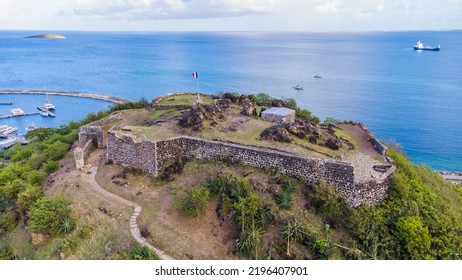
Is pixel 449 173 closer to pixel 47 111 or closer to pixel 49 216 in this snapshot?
pixel 49 216

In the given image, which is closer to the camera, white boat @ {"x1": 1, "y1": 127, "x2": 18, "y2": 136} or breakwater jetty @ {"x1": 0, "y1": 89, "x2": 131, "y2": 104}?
white boat @ {"x1": 1, "y1": 127, "x2": 18, "y2": 136}

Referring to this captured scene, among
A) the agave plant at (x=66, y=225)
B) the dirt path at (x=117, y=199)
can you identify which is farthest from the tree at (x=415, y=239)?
the agave plant at (x=66, y=225)

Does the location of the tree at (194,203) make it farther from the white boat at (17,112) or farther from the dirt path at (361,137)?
the white boat at (17,112)

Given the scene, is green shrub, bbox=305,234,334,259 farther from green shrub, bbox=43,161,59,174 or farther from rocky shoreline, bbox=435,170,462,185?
rocky shoreline, bbox=435,170,462,185

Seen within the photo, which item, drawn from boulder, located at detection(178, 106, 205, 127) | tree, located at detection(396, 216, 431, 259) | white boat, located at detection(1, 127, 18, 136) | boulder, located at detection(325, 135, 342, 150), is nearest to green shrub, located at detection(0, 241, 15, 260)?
boulder, located at detection(178, 106, 205, 127)

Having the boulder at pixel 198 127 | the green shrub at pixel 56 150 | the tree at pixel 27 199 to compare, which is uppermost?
the boulder at pixel 198 127

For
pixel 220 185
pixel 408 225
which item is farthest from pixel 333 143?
pixel 220 185
